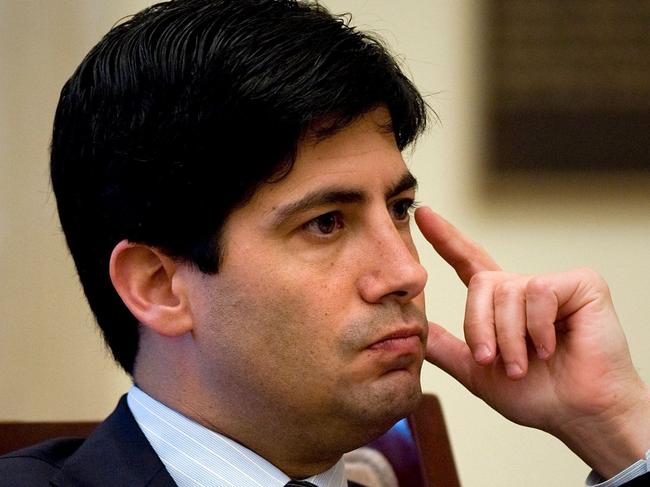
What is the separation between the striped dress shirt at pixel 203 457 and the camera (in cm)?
158

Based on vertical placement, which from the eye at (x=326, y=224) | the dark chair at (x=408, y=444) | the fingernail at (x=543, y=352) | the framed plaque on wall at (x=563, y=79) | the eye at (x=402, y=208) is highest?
the framed plaque on wall at (x=563, y=79)

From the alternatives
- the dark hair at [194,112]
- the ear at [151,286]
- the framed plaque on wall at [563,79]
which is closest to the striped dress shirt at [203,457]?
the ear at [151,286]

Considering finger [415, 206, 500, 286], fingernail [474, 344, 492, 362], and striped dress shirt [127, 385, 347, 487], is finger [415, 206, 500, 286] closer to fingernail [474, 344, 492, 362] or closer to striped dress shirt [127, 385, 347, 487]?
fingernail [474, 344, 492, 362]

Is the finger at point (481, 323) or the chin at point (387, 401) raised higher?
the finger at point (481, 323)

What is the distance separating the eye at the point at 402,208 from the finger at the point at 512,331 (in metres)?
0.21

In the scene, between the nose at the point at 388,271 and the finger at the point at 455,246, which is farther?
the finger at the point at 455,246

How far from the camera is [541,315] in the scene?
1695 mm

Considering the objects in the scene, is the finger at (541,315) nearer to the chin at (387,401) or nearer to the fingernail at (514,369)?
the fingernail at (514,369)

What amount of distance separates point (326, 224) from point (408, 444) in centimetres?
70

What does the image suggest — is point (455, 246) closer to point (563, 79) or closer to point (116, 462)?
point (116, 462)

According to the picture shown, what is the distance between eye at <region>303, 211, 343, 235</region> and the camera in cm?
155

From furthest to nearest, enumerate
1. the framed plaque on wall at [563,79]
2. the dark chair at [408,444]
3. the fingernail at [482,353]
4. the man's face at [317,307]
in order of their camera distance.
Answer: the framed plaque on wall at [563,79], the dark chair at [408,444], the fingernail at [482,353], the man's face at [317,307]

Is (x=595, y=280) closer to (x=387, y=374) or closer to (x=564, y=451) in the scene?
(x=387, y=374)

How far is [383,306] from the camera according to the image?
1524mm
